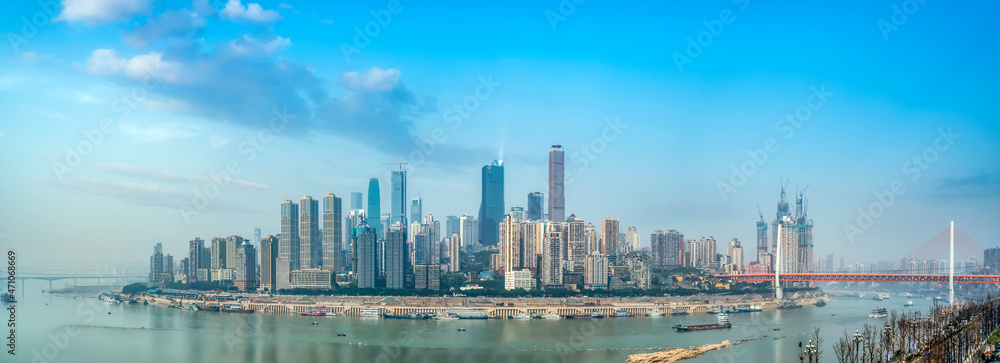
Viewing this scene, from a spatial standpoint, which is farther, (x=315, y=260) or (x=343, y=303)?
(x=315, y=260)

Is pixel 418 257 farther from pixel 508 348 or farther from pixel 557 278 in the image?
pixel 508 348

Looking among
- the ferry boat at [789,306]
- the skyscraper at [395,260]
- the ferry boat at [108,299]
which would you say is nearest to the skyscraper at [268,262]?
the skyscraper at [395,260]

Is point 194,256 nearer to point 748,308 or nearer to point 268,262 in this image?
point 268,262

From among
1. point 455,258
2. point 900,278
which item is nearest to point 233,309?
point 455,258

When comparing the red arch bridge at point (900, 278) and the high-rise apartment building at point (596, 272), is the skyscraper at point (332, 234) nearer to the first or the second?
the high-rise apartment building at point (596, 272)

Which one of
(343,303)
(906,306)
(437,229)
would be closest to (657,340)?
(343,303)
